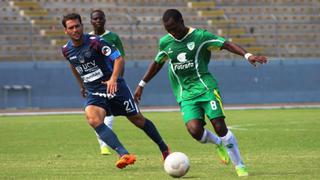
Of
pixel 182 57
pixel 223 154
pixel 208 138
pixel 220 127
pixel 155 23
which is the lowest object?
pixel 155 23

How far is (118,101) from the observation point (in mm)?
12383

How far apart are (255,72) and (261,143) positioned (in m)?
20.8

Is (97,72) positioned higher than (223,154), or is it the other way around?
(97,72)

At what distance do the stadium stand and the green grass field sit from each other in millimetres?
11093

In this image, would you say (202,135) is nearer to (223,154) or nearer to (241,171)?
(223,154)

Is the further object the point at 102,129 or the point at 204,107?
the point at 102,129

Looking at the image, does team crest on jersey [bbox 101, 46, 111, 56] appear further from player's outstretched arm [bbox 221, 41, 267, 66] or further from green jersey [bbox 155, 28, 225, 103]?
player's outstretched arm [bbox 221, 41, 267, 66]

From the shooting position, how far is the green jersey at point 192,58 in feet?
37.4

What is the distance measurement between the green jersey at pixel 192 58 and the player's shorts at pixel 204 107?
2.8 inches

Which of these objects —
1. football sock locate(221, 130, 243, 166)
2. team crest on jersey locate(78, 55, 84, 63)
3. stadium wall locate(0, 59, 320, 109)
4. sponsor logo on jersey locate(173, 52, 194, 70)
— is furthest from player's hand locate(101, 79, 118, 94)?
stadium wall locate(0, 59, 320, 109)

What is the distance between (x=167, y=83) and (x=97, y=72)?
24602 millimetres

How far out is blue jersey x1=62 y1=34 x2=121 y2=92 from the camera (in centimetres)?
1201

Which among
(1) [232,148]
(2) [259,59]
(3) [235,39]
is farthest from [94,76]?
(3) [235,39]

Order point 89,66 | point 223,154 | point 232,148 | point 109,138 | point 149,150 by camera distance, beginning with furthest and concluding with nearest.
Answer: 1. point 149,150
2. point 223,154
3. point 89,66
4. point 109,138
5. point 232,148
